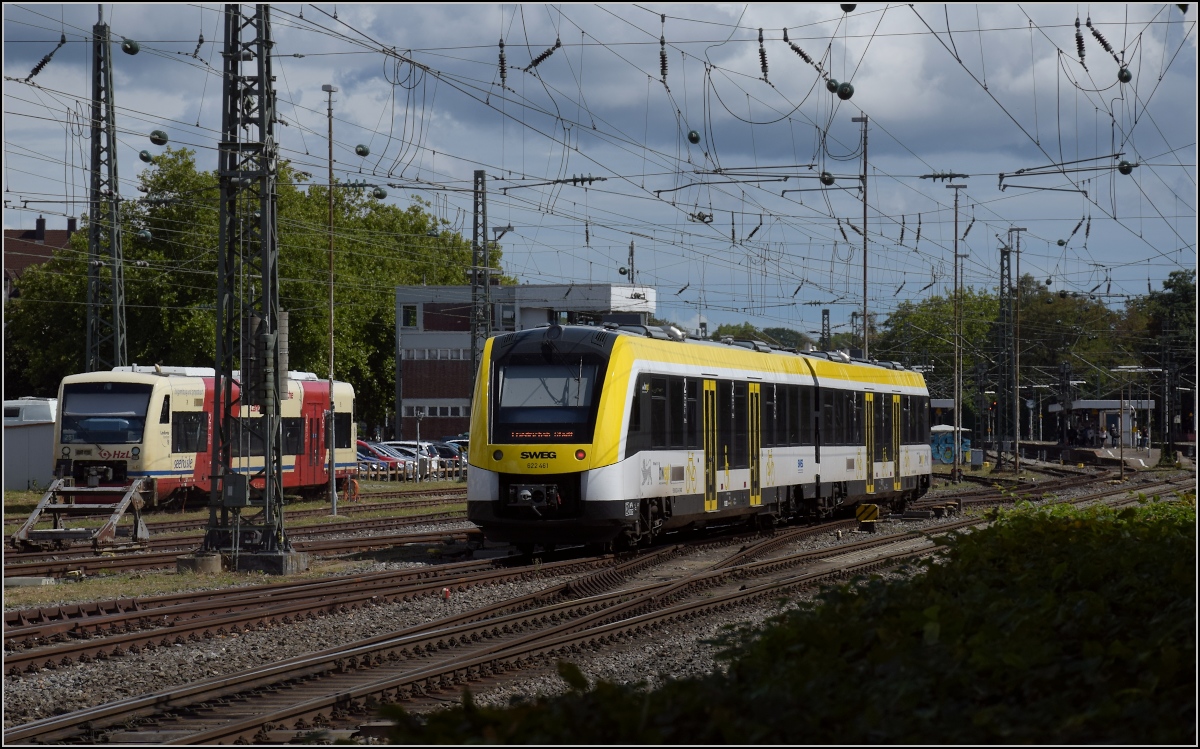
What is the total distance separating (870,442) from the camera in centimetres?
3073

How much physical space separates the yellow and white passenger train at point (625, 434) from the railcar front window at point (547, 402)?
0.05 ft

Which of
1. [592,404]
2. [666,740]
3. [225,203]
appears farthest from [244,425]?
[666,740]

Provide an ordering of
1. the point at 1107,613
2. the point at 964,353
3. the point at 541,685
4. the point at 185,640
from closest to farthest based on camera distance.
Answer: the point at 1107,613, the point at 541,685, the point at 185,640, the point at 964,353

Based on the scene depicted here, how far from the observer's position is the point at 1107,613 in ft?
23.0

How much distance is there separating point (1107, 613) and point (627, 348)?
43.3 feet

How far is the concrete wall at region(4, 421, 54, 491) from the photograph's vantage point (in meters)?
39.3

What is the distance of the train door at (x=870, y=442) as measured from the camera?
3058 cm

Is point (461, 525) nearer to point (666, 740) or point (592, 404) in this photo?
point (592, 404)

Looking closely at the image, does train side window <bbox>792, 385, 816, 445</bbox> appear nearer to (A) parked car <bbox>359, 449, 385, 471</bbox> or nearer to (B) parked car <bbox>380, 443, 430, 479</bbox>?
(B) parked car <bbox>380, 443, 430, 479</bbox>

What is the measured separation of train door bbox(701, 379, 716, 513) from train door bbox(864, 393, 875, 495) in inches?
347

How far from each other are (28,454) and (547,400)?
25551mm

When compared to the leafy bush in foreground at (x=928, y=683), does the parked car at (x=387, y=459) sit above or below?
below

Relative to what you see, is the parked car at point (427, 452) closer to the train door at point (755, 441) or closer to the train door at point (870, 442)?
the train door at point (870, 442)

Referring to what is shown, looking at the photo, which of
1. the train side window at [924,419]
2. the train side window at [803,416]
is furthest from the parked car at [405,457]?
the train side window at [803,416]
